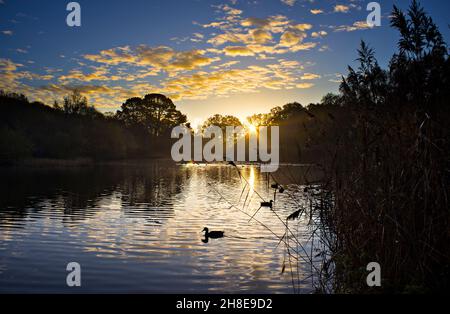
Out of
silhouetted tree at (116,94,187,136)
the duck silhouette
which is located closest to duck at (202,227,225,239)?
the duck silhouette

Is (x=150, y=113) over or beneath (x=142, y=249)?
over

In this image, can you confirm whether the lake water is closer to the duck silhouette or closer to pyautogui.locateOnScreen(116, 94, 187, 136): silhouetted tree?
the duck silhouette

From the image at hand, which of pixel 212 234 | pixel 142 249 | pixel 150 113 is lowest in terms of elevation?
pixel 142 249

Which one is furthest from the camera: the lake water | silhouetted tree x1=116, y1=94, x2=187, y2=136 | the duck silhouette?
silhouetted tree x1=116, y1=94, x2=187, y2=136

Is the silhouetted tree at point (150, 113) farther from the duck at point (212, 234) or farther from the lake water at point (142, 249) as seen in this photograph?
the duck at point (212, 234)

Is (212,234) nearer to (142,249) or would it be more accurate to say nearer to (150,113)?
(142,249)

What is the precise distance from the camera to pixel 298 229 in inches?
542

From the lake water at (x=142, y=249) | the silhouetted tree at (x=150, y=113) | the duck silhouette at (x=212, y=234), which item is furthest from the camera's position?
the silhouetted tree at (x=150, y=113)

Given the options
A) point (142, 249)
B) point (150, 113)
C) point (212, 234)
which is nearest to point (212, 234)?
point (212, 234)

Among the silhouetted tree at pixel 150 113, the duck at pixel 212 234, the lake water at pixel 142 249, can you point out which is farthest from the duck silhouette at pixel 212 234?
the silhouetted tree at pixel 150 113

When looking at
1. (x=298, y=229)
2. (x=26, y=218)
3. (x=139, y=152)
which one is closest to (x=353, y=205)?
(x=298, y=229)
